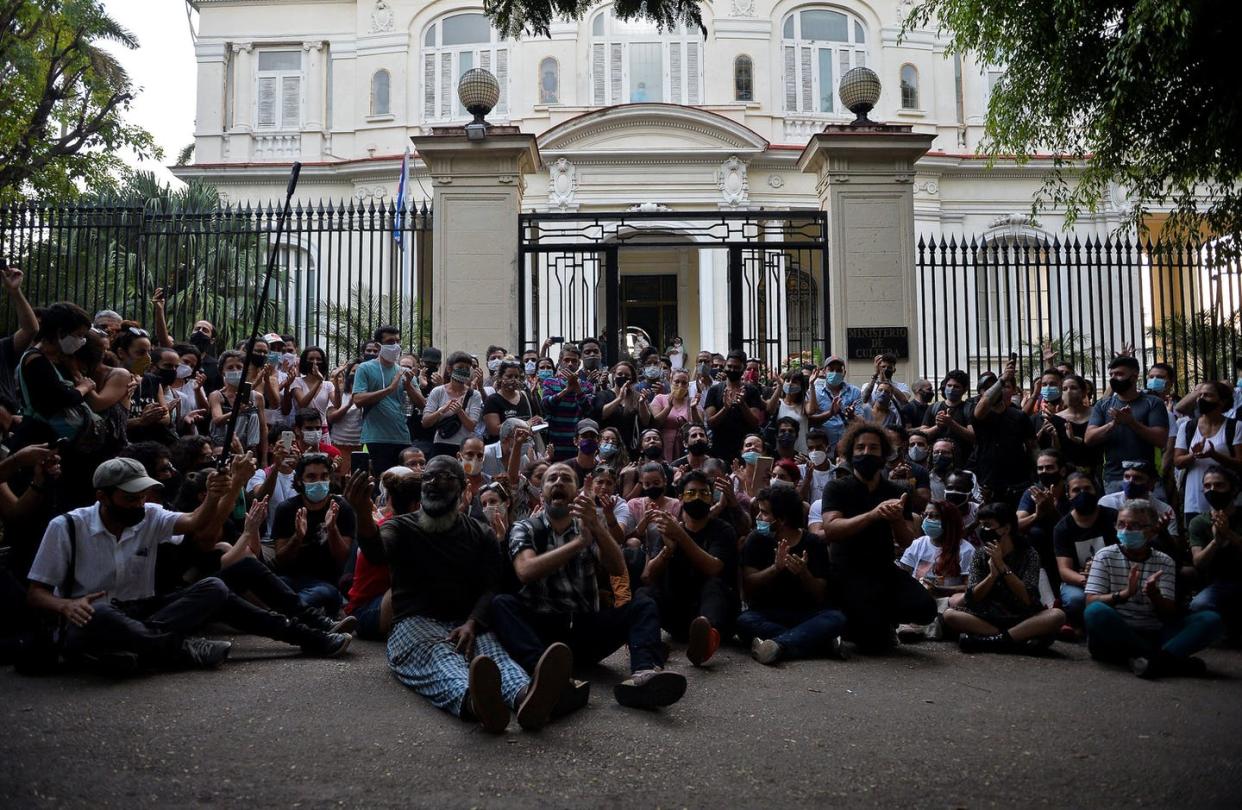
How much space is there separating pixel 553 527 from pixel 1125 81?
698 cm

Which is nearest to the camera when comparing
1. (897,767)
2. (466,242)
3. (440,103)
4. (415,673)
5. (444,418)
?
(897,767)

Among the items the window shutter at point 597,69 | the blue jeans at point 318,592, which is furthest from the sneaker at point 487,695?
the window shutter at point 597,69

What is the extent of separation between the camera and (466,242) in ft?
41.2

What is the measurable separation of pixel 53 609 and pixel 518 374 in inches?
200

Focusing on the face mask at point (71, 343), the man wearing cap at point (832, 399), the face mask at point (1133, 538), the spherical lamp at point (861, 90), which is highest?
the spherical lamp at point (861, 90)

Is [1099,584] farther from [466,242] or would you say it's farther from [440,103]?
[440,103]

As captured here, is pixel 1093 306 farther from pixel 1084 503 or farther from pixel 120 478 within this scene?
pixel 120 478

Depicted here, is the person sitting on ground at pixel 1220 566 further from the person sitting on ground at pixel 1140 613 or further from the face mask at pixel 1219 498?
the person sitting on ground at pixel 1140 613

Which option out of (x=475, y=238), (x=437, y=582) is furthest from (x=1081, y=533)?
(x=475, y=238)

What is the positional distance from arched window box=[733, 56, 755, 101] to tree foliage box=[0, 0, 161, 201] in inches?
532

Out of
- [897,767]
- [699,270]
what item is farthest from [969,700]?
[699,270]

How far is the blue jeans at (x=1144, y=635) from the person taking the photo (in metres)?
6.64

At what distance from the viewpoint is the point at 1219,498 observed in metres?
7.81

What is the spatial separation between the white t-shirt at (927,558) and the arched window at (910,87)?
66.0ft
